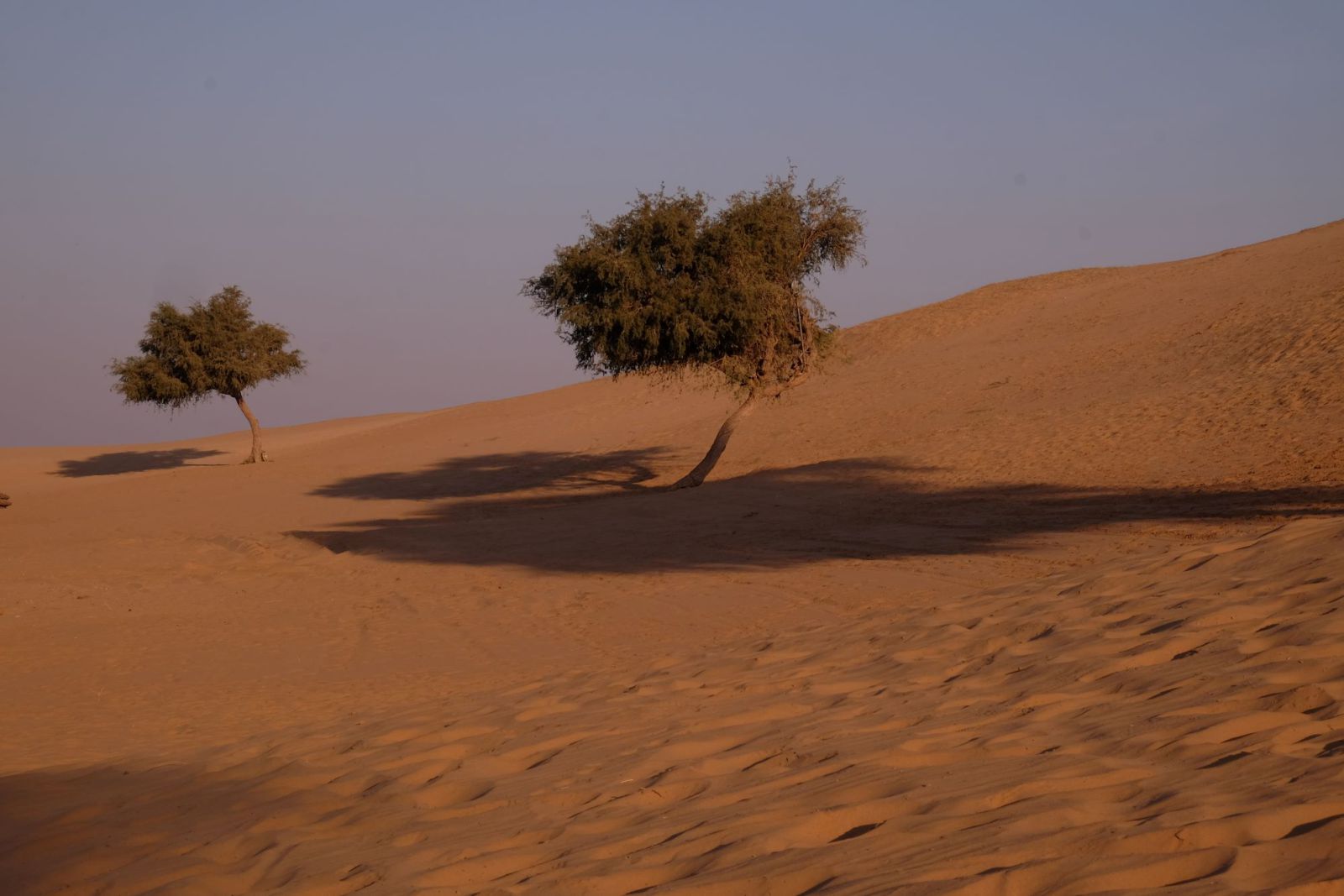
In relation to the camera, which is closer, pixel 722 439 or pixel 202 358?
pixel 722 439

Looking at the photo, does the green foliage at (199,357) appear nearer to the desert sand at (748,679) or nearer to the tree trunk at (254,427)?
the tree trunk at (254,427)

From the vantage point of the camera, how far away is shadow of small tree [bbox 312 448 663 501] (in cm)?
2955

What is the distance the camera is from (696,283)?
969 inches

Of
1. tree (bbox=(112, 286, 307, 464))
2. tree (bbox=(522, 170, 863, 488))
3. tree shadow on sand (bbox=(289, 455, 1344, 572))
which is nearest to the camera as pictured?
tree shadow on sand (bbox=(289, 455, 1344, 572))

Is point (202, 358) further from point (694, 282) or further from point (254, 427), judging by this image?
point (694, 282)

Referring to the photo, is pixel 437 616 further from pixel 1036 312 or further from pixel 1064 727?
pixel 1036 312

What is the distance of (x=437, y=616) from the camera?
1299cm

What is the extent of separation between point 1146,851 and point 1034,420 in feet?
77.0

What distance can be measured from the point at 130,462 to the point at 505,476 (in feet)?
85.4

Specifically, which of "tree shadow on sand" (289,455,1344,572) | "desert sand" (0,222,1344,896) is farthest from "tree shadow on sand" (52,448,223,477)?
"tree shadow on sand" (289,455,1344,572)

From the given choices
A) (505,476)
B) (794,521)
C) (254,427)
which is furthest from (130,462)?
(794,521)

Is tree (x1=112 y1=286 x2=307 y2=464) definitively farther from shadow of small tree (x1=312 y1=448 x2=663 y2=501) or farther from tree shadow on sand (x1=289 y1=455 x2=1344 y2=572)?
tree shadow on sand (x1=289 y1=455 x2=1344 y2=572)

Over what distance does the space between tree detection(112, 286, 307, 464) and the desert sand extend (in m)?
16.0

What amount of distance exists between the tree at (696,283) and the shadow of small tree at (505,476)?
15.3 ft
